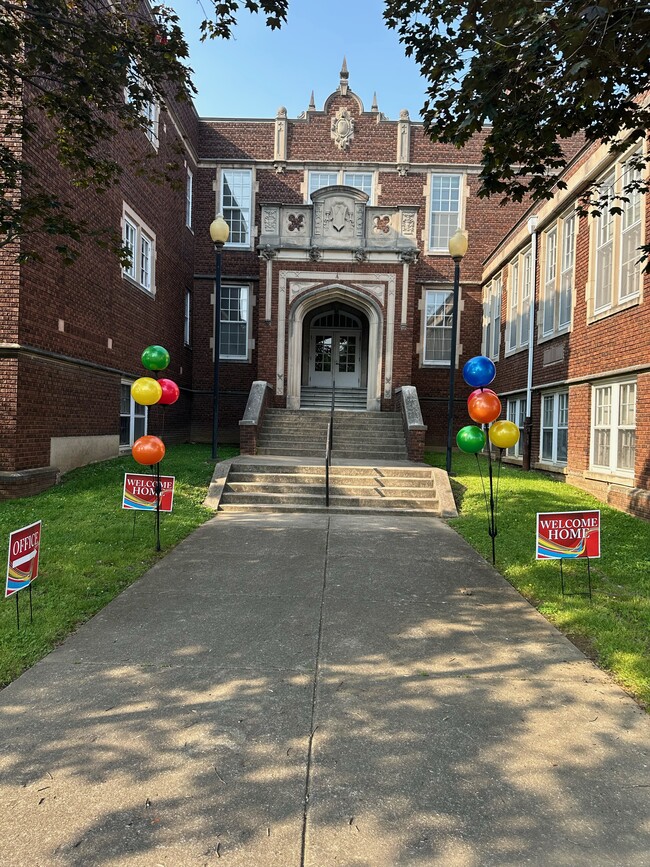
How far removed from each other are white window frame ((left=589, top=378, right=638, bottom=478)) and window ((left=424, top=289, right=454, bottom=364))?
9.17 meters

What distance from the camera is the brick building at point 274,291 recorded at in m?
10.2

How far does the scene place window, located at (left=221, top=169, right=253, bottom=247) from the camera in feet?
66.1

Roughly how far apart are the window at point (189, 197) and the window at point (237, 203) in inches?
46.0

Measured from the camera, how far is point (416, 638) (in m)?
4.28

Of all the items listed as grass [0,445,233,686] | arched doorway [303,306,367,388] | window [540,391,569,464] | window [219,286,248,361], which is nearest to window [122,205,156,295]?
window [219,286,248,361]

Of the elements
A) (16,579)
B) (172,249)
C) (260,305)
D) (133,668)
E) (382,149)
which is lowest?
(133,668)

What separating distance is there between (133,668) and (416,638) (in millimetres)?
2158

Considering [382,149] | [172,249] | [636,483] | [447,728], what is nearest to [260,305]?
[172,249]

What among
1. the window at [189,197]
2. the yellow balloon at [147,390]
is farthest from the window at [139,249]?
the yellow balloon at [147,390]

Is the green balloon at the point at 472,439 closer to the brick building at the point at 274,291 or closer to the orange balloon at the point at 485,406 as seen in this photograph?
the orange balloon at the point at 485,406

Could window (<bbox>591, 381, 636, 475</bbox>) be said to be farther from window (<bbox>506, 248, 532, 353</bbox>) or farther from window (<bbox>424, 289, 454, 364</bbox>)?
window (<bbox>424, 289, 454, 364</bbox>)

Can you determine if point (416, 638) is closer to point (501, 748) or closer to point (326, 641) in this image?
point (326, 641)

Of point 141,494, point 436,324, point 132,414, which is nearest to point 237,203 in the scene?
point 436,324

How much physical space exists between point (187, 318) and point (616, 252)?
1442 cm
